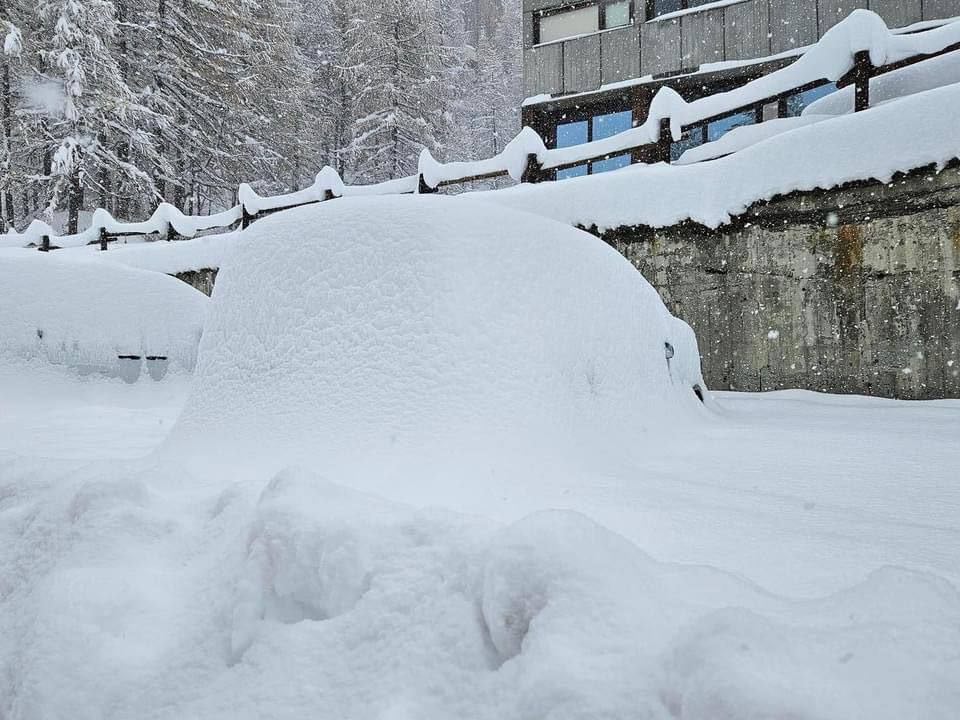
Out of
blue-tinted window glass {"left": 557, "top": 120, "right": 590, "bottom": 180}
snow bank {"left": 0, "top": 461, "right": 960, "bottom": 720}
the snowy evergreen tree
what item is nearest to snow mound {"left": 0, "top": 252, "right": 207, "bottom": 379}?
snow bank {"left": 0, "top": 461, "right": 960, "bottom": 720}

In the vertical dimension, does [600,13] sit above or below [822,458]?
above

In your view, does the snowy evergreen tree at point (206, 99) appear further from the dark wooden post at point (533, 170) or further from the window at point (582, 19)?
the dark wooden post at point (533, 170)

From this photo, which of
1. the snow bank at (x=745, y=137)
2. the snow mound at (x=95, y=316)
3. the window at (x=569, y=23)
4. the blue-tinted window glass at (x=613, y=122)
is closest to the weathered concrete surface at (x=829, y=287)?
the snow bank at (x=745, y=137)

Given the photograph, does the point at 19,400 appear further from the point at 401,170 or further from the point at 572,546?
the point at 401,170

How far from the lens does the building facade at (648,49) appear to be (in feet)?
35.5

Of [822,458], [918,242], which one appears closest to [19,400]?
[822,458]

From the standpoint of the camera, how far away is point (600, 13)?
13.0 m

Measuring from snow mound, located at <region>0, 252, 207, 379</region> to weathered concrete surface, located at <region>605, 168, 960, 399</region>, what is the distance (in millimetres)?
4307

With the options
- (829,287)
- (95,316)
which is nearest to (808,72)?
(829,287)

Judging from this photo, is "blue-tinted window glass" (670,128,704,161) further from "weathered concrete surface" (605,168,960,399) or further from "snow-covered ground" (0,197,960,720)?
"snow-covered ground" (0,197,960,720)

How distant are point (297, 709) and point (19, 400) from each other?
4.44m

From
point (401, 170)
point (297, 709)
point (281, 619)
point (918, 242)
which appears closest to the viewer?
point (297, 709)

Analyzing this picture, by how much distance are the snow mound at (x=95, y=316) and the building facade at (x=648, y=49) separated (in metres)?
9.70

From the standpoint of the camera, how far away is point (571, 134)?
13.9 m
